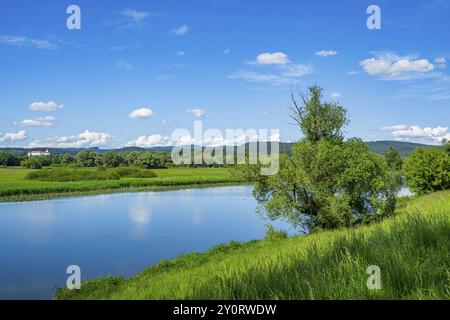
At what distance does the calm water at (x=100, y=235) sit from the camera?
20.1 meters

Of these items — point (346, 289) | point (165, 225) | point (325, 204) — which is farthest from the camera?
point (165, 225)

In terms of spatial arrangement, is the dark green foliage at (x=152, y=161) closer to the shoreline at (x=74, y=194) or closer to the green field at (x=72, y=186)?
the green field at (x=72, y=186)

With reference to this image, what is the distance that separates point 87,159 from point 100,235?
9542 cm

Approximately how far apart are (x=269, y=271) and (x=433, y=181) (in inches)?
1847

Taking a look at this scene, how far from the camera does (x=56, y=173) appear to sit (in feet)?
248

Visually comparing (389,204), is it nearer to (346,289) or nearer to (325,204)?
(325,204)

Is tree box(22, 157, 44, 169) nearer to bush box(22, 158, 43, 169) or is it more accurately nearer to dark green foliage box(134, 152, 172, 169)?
bush box(22, 158, 43, 169)

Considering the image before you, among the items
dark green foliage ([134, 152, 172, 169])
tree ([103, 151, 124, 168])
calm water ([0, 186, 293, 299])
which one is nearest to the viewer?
calm water ([0, 186, 293, 299])

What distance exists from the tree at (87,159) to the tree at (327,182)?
10335cm

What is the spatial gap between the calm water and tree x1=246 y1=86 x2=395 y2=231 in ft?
19.7

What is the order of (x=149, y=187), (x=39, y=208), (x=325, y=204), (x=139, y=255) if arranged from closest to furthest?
1. (x=325, y=204)
2. (x=139, y=255)
3. (x=39, y=208)
4. (x=149, y=187)

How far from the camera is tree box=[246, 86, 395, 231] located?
21.3 m

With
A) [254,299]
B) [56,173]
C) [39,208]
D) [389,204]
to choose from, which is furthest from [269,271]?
[56,173]

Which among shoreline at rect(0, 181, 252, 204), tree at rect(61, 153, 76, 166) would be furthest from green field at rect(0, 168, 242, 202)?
tree at rect(61, 153, 76, 166)
